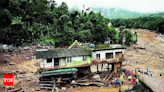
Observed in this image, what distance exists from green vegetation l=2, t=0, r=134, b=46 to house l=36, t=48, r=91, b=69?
85.0 feet

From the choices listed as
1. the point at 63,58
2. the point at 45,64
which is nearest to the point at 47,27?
the point at 63,58

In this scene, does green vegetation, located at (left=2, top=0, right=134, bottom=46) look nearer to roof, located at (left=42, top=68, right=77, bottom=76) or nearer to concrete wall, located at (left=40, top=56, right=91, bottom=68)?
concrete wall, located at (left=40, top=56, right=91, bottom=68)

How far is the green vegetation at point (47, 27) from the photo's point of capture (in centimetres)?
4694

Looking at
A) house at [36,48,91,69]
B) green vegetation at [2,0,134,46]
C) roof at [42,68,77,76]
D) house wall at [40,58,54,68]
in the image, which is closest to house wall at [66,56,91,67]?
house at [36,48,91,69]

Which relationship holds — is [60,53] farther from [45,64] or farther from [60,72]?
[60,72]

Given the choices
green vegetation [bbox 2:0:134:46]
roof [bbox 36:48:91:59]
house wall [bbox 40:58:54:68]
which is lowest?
house wall [bbox 40:58:54:68]

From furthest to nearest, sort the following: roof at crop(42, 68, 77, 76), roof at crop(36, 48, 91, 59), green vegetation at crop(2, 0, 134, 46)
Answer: green vegetation at crop(2, 0, 134, 46) → roof at crop(36, 48, 91, 59) → roof at crop(42, 68, 77, 76)

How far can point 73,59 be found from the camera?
79.7ft

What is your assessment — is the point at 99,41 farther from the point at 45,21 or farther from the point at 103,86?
the point at 103,86

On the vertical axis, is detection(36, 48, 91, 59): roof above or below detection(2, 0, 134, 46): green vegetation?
below

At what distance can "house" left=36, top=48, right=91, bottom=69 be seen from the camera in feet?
76.1

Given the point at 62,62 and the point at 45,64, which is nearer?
the point at 45,64

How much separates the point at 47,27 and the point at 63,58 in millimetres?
30111

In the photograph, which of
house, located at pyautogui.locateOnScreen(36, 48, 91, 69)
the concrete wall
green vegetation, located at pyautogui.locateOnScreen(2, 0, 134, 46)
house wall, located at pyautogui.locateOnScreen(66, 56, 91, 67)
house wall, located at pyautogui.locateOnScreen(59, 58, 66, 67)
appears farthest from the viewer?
green vegetation, located at pyautogui.locateOnScreen(2, 0, 134, 46)
